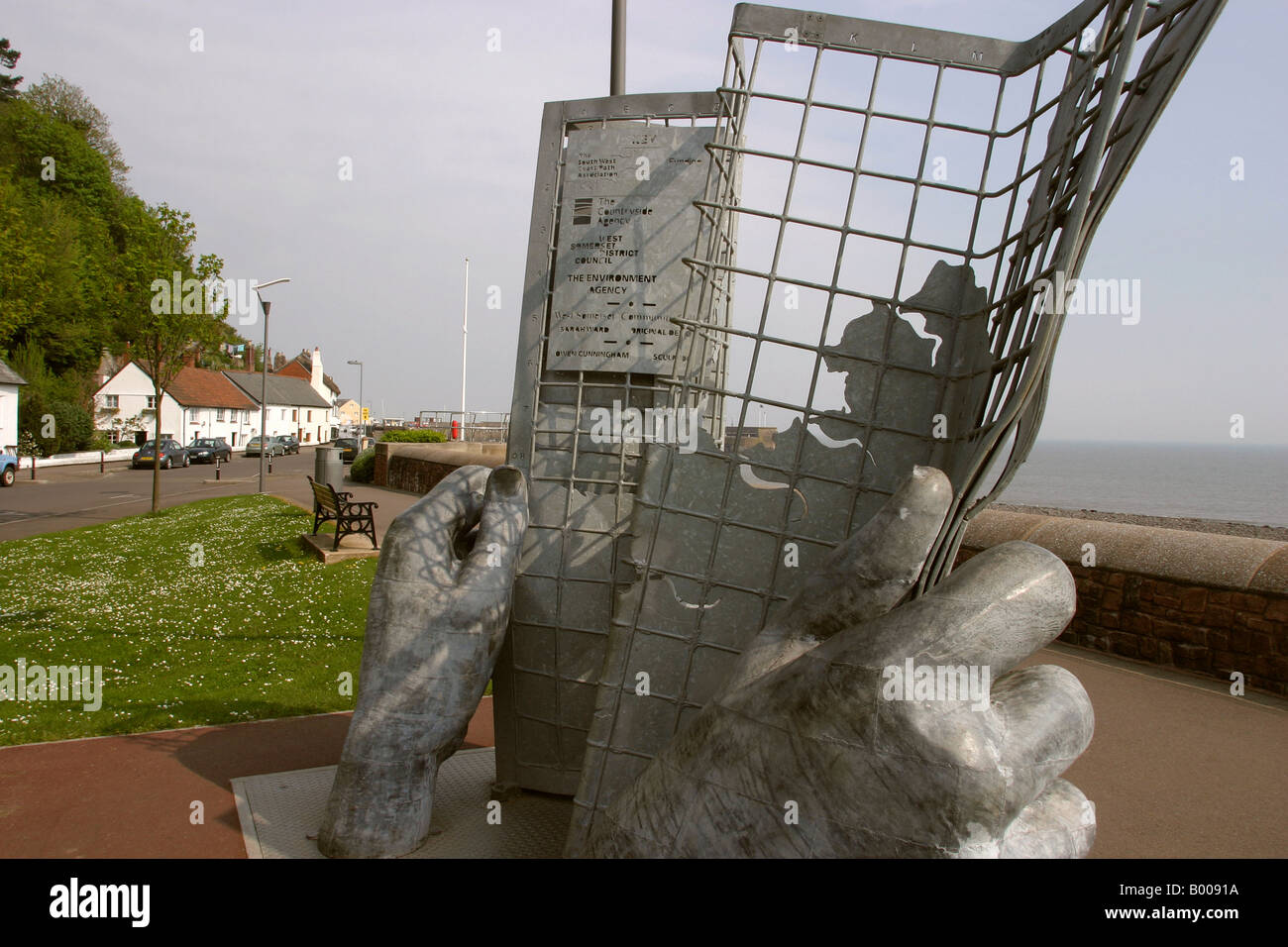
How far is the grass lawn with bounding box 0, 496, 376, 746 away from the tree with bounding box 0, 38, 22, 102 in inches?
2025

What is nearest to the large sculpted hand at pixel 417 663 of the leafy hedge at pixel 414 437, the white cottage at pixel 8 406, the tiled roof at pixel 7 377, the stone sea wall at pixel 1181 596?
the stone sea wall at pixel 1181 596

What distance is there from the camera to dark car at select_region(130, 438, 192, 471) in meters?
37.1

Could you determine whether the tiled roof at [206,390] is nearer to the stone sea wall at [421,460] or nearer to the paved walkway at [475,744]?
Result: the stone sea wall at [421,460]

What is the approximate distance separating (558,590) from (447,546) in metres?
0.78

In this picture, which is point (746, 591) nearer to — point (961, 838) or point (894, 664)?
point (894, 664)

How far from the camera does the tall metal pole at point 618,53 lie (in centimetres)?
606

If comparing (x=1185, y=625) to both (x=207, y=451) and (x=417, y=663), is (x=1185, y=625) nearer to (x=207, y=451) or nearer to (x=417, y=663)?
(x=417, y=663)

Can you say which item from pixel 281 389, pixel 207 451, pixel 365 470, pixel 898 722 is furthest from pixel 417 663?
pixel 281 389

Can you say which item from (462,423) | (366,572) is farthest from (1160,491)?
(366,572)

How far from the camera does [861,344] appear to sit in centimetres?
356

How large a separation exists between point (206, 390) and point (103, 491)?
121ft

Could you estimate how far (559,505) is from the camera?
4.87 meters

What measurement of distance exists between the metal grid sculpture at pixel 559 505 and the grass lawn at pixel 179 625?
8.64 feet

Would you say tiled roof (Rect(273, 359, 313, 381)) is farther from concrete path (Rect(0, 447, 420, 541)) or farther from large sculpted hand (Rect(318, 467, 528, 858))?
large sculpted hand (Rect(318, 467, 528, 858))
